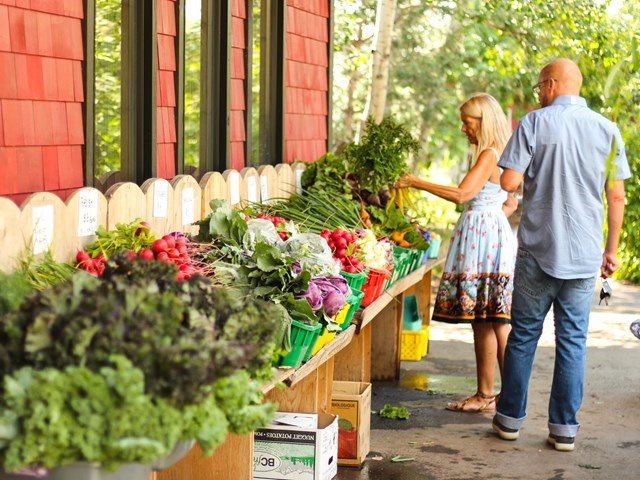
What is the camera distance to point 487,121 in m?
6.39

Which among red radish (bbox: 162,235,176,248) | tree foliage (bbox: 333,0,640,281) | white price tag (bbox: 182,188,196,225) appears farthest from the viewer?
tree foliage (bbox: 333,0,640,281)

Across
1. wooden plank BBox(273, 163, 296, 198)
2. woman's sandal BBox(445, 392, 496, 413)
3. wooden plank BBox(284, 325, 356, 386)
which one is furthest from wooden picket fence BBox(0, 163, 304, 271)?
woman's sandal BBox(445, 392, 496, 413)

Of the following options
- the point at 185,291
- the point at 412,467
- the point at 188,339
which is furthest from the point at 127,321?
the point at 412,467

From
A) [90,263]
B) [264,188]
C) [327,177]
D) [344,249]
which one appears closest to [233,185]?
[264,188]

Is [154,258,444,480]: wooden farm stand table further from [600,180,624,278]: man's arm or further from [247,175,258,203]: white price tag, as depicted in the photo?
[600,180,624,278]: man's arm

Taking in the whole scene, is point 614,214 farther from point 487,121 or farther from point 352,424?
point 352,424

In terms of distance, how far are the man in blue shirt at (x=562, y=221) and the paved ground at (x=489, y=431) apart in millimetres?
301

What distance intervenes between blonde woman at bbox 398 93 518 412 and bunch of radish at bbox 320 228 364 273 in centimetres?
104

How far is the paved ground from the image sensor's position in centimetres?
549

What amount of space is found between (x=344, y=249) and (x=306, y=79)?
3.31 meters

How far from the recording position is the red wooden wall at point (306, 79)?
7.91 m

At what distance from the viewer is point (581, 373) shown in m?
5.74

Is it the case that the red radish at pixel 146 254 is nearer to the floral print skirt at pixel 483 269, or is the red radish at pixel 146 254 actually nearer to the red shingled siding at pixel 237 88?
the red shingled siding at pixel 237 88

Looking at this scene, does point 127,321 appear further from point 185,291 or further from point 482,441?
point 482,441
